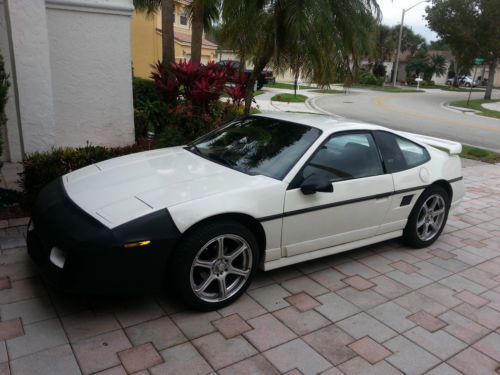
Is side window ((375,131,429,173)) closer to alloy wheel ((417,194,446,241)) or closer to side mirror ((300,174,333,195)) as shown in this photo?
alloy wheel ((417,194,446,241))

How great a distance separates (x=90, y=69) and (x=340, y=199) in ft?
16.1

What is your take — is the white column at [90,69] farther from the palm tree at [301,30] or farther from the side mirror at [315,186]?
the side mirror at [315,186]

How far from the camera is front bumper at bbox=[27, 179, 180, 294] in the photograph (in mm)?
2875

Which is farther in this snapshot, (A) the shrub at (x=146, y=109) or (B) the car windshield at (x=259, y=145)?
(A) the shrub at (x=146, y=109)

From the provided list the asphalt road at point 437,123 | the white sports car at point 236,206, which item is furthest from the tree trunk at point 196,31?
the asphalt road at point 437,123

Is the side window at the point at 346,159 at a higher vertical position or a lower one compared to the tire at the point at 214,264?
higher

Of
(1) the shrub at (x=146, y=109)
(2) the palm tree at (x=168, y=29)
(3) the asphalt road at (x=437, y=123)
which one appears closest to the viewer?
(1) the shrub at (x=146, y=109)

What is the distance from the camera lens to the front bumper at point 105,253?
2875mm

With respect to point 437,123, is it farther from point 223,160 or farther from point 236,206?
point 236,206

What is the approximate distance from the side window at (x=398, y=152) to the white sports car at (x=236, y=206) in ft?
0.05

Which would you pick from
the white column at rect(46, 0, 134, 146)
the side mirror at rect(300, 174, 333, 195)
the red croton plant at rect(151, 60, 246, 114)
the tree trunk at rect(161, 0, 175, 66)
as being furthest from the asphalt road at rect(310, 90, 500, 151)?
the side mirror at rect(300, 174, 333, 195)

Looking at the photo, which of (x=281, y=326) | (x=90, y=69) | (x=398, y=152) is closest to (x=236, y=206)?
(x=281, y=326)

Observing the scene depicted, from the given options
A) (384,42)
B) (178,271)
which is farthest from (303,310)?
(384,42)

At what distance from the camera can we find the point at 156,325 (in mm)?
3152
